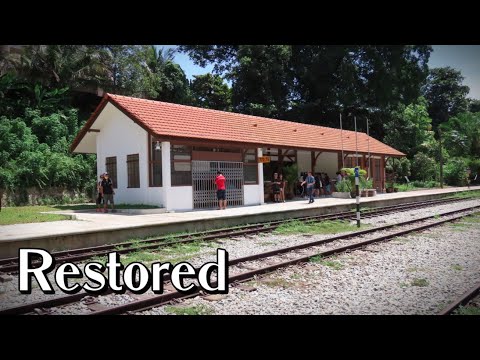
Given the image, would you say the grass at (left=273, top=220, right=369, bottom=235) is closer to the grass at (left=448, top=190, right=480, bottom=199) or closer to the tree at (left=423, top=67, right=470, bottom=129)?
the grass at (left=448, top=190, right=480, bottom=199)

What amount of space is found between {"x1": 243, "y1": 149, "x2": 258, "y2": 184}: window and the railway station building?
5 cm

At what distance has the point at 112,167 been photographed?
65.7ft

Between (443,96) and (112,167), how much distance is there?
50640 millimetres

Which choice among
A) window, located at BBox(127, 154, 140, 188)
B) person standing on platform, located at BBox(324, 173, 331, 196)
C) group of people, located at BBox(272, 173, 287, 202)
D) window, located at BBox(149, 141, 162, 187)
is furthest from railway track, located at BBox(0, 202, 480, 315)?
person standing on platform, located at BBox(324, 173, 331, 196)

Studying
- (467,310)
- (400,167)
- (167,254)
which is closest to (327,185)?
(400,167)

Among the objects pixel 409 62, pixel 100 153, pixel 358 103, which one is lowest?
pixel 100 153

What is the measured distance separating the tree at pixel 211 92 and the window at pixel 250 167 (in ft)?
80.5

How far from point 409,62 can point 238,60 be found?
627 inches

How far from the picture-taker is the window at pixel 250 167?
64.5 ft

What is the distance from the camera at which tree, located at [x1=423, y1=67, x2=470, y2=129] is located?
5278 centimetres

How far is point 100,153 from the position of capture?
68.4 feet

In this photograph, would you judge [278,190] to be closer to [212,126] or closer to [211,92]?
[212,126]
